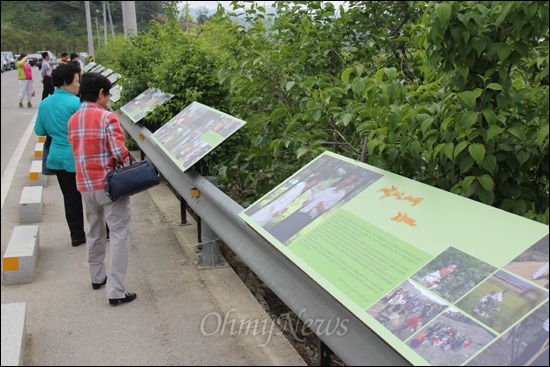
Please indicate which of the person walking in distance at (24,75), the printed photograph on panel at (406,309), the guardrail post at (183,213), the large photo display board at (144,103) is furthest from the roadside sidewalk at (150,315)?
the person walking in distance at (24,75)

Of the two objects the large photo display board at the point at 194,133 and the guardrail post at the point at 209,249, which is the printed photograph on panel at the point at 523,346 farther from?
the guardrail post at the point at 209,249

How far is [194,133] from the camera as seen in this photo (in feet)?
19.2

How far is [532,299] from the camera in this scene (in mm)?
2199

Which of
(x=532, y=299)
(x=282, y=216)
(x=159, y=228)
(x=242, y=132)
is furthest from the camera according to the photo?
(x=159, y=228)

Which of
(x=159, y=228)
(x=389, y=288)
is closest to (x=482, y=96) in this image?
(x=389, y=288)

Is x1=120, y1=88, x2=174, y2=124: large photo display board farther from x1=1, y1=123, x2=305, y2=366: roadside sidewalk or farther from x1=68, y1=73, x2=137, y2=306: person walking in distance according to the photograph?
x1=68, y1=73, x2=137, y2=306: person walking in distance

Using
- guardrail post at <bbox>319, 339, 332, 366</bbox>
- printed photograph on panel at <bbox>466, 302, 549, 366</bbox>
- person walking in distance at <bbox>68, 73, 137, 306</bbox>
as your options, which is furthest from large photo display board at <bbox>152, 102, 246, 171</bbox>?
printed photograph on panel at <bbox>466, 302, 549, 366</bbox>

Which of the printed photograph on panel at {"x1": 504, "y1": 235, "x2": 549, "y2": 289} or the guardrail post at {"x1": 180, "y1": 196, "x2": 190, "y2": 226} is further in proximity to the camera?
the guardrail post at {"x1": 180, "y1": 196, "x2": 190, "y2": 226}

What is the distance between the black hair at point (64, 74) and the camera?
6.15 metres

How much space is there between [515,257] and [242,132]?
4103 mm

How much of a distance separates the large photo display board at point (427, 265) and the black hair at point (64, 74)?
3.65 metres

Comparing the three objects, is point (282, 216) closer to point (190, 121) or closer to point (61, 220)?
point (190, 121)

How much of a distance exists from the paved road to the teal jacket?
0.87 meters

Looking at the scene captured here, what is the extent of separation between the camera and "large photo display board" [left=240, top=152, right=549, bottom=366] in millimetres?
2197
